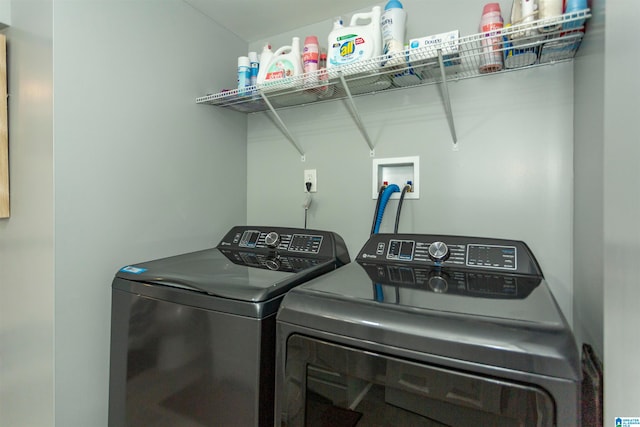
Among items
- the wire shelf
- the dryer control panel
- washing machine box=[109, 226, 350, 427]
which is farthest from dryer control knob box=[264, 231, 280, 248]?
the wire shelf

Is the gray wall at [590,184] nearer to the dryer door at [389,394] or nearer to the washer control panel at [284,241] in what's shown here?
the dryer door at [389,394]

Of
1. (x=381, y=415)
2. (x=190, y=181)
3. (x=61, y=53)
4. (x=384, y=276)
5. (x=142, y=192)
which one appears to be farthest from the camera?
(x=190, y=181)

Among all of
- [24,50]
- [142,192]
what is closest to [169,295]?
[142,192]

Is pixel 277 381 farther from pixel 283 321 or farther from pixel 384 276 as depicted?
pixel 384 276

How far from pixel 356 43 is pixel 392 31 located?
6.0 inches

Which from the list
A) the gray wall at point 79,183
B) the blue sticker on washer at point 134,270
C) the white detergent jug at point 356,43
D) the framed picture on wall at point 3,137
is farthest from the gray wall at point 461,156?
the framed picture on wall at point 3,137

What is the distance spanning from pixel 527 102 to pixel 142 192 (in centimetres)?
173

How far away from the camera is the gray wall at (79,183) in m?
1.19

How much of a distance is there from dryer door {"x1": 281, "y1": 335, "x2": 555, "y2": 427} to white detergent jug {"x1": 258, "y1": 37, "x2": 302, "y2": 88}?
3.98ft

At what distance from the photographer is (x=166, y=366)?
1.10 metres

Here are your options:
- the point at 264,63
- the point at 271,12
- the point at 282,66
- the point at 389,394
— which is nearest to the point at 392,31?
the point at 282,66

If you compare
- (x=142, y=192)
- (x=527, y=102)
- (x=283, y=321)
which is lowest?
(x=283, y=321)

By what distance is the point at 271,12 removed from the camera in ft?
5.71

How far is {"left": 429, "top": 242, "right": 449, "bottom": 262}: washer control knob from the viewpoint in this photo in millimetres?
1195
